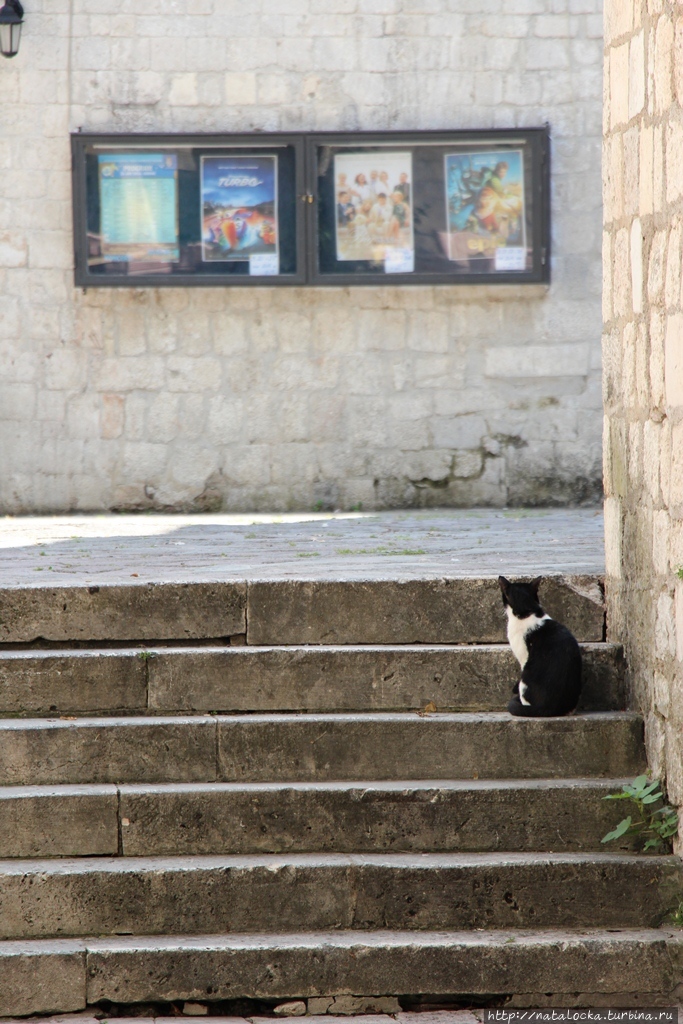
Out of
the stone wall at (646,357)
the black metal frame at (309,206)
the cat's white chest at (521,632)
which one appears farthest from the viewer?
the black metal frame at (309,206)

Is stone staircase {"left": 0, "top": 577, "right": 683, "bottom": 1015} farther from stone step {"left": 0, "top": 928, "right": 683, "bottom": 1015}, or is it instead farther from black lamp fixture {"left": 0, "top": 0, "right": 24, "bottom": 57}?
black lamp fixture {"left": 0, "top": 0, "right": 24, "bottom": 57}

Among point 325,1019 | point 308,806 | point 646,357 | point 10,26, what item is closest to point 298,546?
point 308,806

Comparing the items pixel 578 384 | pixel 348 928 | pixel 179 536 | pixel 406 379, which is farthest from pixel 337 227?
pixel 348 928

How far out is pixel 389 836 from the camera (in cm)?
395

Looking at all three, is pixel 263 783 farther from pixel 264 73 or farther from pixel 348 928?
pixel 264 73

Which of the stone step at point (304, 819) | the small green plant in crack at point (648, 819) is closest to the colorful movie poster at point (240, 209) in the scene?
the stone step at point (304, 819)

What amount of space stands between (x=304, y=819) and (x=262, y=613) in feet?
2.74

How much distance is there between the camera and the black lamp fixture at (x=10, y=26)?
8.30 meters

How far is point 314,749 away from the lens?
413cm

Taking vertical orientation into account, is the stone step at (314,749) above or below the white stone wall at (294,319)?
below

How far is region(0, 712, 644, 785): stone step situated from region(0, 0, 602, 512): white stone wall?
4.86 metres

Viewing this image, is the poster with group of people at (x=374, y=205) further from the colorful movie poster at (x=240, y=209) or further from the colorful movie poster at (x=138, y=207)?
the colorful movie poster at (x=138, y=207)

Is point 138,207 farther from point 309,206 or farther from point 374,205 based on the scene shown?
point 374,205

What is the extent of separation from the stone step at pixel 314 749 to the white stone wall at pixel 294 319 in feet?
15.9
